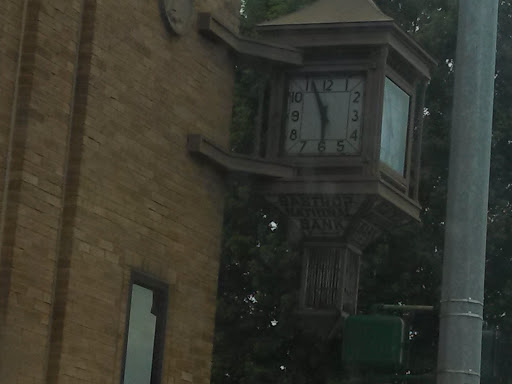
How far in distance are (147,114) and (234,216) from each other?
11173mm

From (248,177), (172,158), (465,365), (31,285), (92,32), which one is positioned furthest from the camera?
(248,177)

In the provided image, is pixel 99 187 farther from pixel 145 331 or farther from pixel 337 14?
pixel 337 14

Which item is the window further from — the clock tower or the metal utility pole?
the metal utility pole

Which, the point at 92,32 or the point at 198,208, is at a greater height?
the point at 92,32

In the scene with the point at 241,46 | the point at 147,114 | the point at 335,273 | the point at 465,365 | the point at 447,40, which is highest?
the point at 447,40

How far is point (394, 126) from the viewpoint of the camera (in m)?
14.2

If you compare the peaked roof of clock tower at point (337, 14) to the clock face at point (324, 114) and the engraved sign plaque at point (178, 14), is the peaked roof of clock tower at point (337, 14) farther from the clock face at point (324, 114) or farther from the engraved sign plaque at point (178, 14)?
the engraved sign plaque at point (178, 14)

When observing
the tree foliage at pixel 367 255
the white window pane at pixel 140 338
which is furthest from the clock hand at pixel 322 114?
the tree foliage at pixel 367 255

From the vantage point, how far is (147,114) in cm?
1256

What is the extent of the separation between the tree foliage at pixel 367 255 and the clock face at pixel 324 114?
25.5 ft

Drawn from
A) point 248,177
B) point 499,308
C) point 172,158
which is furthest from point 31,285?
point 499,308

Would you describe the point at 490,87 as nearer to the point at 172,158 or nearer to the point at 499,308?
the point at 172,158

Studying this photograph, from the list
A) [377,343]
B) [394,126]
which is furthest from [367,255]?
[377,343]

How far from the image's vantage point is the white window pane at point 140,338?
12367 mm
